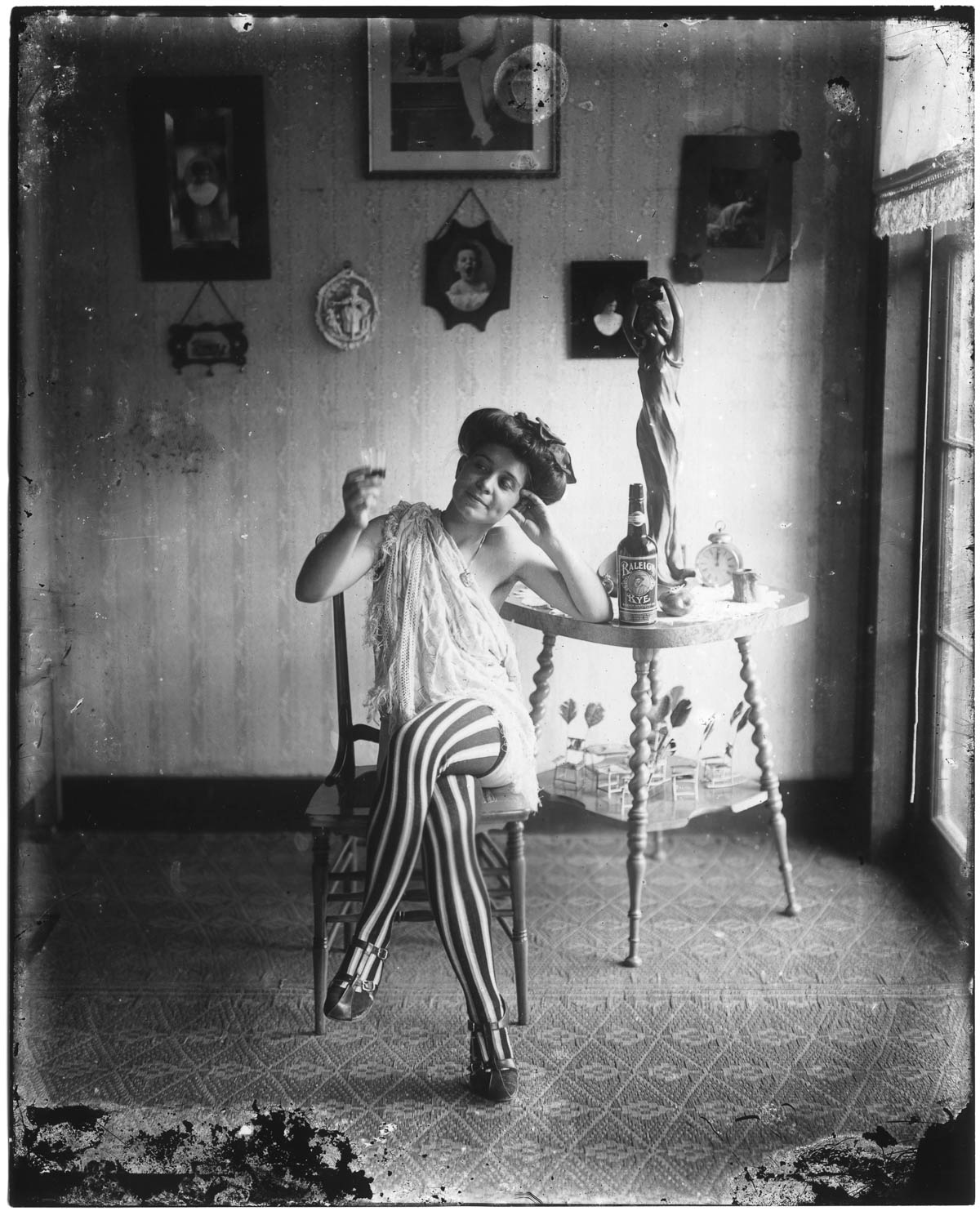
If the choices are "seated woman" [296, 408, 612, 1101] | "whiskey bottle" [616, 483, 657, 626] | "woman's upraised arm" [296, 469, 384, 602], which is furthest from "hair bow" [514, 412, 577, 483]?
"woman's upraised arm" [296, 469, 384, 602]

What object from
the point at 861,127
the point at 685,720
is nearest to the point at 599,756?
the point at 685,720

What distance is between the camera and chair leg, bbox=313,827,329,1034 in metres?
2.59

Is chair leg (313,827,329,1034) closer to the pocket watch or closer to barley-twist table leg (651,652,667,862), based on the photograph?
barley-twist table leg (651,652,667,862)

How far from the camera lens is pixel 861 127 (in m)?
2.73

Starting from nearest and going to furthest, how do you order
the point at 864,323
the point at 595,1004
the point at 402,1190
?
the point at 402,1190 → the point at 595,1004 → the point at 864,323

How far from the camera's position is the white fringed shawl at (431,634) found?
2539 millimetres

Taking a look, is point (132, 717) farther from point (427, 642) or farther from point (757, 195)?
point (757, 195)

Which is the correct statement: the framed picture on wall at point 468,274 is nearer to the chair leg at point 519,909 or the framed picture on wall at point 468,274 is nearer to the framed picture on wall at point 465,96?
the framed picture on wall at point 465,96

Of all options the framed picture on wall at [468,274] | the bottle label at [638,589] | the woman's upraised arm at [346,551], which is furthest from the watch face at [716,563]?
the woman's upraised arm at [346,551]

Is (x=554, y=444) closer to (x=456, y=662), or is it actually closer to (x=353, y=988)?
(x=456, y=662)

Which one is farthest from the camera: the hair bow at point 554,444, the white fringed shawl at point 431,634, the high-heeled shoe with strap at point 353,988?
the hair bow at point 554,444

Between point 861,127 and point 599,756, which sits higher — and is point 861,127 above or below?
above

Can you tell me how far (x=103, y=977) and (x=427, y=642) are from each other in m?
1.13

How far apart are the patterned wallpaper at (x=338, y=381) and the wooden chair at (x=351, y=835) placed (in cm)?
21
